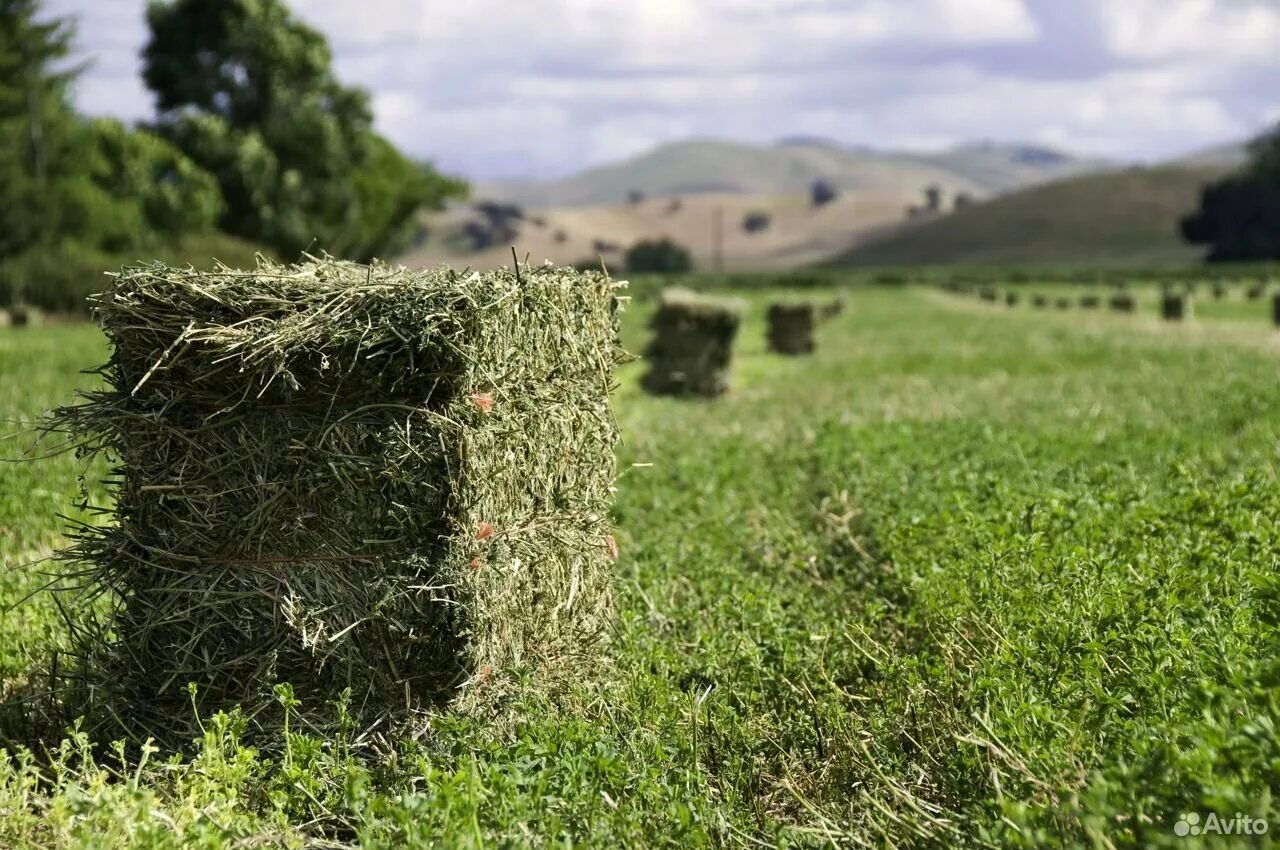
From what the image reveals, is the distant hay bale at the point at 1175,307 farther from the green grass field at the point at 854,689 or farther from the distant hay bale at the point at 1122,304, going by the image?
the green grass field at the point at 854,689

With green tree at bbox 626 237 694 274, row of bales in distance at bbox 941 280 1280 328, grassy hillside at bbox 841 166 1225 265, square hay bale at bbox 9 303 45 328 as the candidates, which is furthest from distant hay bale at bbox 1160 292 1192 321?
green tree at bbox 626 237 694 274

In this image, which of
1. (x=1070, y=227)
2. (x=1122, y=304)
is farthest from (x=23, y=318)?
(x=1070, y=227)

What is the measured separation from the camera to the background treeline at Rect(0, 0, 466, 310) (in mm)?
44875

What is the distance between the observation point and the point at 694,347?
21438mm

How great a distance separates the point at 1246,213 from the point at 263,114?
309 feet

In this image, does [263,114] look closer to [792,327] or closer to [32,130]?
[32,130]

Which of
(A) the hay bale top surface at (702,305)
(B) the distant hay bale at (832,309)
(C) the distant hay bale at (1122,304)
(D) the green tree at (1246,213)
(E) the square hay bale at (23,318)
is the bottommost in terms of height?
(B) the distant hay bale at (832,309)

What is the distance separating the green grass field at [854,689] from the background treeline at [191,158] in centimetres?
3514

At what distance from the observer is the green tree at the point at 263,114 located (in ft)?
184

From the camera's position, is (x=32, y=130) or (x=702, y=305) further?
(x=32, y=130)

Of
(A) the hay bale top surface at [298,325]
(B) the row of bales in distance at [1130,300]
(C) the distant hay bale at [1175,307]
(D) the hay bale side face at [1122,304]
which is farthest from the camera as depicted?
(D) the hay bale side face at [1122,304]

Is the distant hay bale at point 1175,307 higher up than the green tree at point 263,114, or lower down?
lower down

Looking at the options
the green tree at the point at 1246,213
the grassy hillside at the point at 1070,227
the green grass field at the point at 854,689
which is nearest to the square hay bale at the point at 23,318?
the green grass field at the point at 854,689

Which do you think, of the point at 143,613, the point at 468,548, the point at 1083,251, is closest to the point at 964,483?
the point at 468,548
